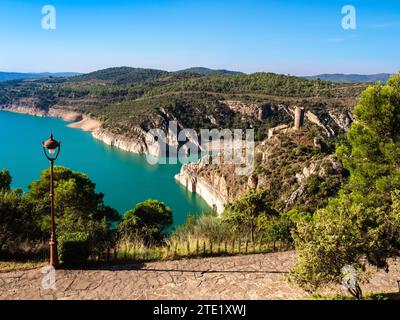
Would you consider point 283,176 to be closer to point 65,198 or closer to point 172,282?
point 65,198

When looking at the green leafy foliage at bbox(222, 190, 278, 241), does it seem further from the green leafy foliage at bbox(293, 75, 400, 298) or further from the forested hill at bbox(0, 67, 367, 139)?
the forested hill at bbox(0, 67, 367, 139)

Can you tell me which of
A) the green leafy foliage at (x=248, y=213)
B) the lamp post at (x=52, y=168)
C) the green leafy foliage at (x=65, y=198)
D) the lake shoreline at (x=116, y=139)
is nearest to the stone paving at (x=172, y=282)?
the lamp post at (x=52, y=168)

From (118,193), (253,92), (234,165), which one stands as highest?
(253,92)

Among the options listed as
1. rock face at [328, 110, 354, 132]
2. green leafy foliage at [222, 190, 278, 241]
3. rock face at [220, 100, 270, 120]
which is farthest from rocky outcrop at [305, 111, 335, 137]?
green leafy foliage at [222, 190, 278, 241]

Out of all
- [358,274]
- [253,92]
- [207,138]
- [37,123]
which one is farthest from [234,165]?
[37,123]
